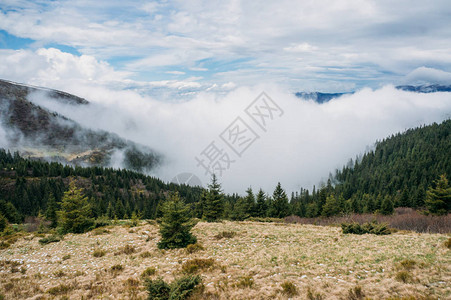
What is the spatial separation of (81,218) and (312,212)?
236ft

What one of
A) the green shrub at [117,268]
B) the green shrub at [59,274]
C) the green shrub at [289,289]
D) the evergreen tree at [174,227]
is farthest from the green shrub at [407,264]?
the green shrub at [59,274]

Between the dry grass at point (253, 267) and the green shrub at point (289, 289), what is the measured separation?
0.06m

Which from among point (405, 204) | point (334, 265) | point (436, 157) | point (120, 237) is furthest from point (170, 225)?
point (436, 157)

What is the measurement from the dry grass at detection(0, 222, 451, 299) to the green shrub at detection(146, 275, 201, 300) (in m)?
0.87

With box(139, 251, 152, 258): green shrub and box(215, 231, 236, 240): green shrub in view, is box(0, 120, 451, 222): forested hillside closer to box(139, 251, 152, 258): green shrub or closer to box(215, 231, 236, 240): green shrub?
box(215, 231, 236, 240): green shrub

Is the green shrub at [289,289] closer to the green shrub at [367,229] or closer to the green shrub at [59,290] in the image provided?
the green shrub at [59,290]

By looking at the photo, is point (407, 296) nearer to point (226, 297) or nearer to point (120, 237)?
point (226, 297)

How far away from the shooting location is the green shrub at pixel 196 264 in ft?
56.2

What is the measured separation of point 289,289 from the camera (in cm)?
1257

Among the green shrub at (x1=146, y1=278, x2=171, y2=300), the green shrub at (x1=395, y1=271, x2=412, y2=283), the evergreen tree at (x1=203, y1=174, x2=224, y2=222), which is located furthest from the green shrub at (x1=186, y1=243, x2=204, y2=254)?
the evergreen tree at (x1=203, y1=174, x2=224, y2=222)

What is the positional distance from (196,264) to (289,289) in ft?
25.9

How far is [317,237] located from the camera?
24.2 meters

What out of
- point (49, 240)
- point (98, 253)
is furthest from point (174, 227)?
point (49, 240)

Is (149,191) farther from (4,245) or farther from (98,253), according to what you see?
(98,253)
